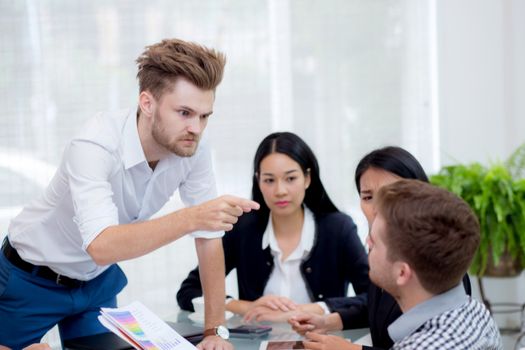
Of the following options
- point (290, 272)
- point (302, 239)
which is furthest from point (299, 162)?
point (290, 272)

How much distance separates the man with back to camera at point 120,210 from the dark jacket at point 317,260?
466 mm

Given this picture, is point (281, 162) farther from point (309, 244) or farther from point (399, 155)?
point (399, 155)

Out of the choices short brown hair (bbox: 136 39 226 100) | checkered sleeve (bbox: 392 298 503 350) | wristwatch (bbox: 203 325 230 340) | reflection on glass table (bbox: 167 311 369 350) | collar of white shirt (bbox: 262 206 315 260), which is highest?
short brown hair (bbox: 136 39 226 100)

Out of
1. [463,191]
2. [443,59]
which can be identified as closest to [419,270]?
[463,191]

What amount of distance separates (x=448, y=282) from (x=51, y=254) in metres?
1.28

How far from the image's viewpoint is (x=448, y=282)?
153cm

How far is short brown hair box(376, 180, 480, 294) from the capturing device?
4.89ft

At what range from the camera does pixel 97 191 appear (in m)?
1.95

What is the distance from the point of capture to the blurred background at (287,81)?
3682 millimetres

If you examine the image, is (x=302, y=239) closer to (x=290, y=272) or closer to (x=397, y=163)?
(x=290, y=272)

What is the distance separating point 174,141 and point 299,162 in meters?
0.92

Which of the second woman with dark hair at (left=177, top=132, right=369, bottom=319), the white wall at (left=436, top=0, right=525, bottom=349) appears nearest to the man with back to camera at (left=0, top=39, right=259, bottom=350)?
the second woman with dark hair at (left=177, top=132, right=369, bottom=319)

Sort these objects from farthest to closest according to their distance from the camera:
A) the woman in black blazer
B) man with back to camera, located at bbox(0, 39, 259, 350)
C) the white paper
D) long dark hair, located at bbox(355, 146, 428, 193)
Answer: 1. long dark hair, located at bbox(355, 146, 428, 193)
2. the woman in black blazer
3. man with back to camera, located at bbox(0, 39, 259, 350)
4. the white paper

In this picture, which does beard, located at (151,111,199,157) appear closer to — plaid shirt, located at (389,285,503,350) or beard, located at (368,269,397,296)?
beard, located at (368,269,397,296)
